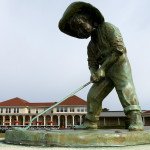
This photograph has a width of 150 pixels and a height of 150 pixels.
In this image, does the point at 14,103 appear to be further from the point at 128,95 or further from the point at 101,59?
the point at 128,95

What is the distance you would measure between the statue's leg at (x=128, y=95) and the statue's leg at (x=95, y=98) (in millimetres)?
334

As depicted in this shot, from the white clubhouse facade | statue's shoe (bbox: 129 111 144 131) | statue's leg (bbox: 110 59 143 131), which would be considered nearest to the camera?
statue's shoe (bbox: 129 111 144 131)

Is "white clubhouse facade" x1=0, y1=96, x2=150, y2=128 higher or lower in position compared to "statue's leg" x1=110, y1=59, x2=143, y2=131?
higher

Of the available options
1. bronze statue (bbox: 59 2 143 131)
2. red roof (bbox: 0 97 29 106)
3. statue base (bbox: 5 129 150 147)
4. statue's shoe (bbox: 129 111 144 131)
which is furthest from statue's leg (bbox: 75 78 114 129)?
red roof (bbox: 0 97 29 106)

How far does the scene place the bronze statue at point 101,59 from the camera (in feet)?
18.7

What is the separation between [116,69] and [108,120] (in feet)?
266

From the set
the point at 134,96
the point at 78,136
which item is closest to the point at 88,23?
the point at 134,96

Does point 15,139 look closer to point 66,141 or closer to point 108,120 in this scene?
point 66,141

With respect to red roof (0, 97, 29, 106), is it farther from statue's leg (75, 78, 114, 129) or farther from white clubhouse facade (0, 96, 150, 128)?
statue's leg (75, 78, 114, 129)

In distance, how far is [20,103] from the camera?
335 feet

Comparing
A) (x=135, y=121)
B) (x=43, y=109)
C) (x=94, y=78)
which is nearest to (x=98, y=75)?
(x=94, y=78)

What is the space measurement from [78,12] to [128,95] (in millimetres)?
1657

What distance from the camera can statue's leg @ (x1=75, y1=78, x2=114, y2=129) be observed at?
6285 mm

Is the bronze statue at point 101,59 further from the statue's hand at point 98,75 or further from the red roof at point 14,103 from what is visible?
the red roof at point 14,103
